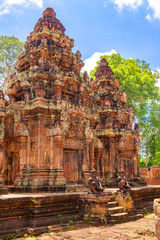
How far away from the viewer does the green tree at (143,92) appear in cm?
2491

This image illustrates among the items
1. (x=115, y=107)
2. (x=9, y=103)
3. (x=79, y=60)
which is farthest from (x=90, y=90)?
(x=9, y=103)

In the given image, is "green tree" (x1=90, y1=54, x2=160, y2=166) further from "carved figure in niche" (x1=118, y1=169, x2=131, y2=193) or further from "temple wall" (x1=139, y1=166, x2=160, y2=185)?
"carved figure in niche" (x1=118, y1=169, x2=131, y2=193)

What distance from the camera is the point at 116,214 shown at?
8750mm

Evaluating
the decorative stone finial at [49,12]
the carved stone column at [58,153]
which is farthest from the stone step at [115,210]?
the decorative stone finial at [49,12]

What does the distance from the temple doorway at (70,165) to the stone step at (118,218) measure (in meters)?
3.64

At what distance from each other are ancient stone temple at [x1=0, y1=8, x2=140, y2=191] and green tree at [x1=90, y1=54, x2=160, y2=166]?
34.9ft

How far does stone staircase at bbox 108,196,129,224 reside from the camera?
8.38 meters

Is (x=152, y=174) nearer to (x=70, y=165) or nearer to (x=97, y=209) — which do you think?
(x=70, y=165)

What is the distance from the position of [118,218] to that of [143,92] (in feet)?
61.4

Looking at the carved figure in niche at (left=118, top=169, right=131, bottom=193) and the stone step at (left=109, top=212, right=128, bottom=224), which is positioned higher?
the carved figure in niche at (left=118, top=169, right=131, bottom=193)

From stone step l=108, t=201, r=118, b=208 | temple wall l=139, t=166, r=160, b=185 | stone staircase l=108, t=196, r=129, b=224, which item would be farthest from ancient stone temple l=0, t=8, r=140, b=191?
temple wall l=139, t=166, r=160, b=185

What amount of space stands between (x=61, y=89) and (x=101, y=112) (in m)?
4.92

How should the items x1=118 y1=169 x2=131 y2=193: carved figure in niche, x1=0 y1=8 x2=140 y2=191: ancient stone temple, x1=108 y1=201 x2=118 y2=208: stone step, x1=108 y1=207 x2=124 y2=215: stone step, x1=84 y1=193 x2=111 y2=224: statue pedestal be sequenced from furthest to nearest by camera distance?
x1=0 y1=8 x2=140 y2=191: ancient stone temple → x1=118 y1=169 x2=131 y2=193: carved figure in niche → x1=108 y1=201 x2=118 y2=208: stone step → x1=108 y1=207 x2=124 y2=215: stone step → x1=84 y1=193 x2=111 y2=224: statue pedestal

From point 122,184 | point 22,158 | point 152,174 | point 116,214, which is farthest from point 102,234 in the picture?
point 152,174
